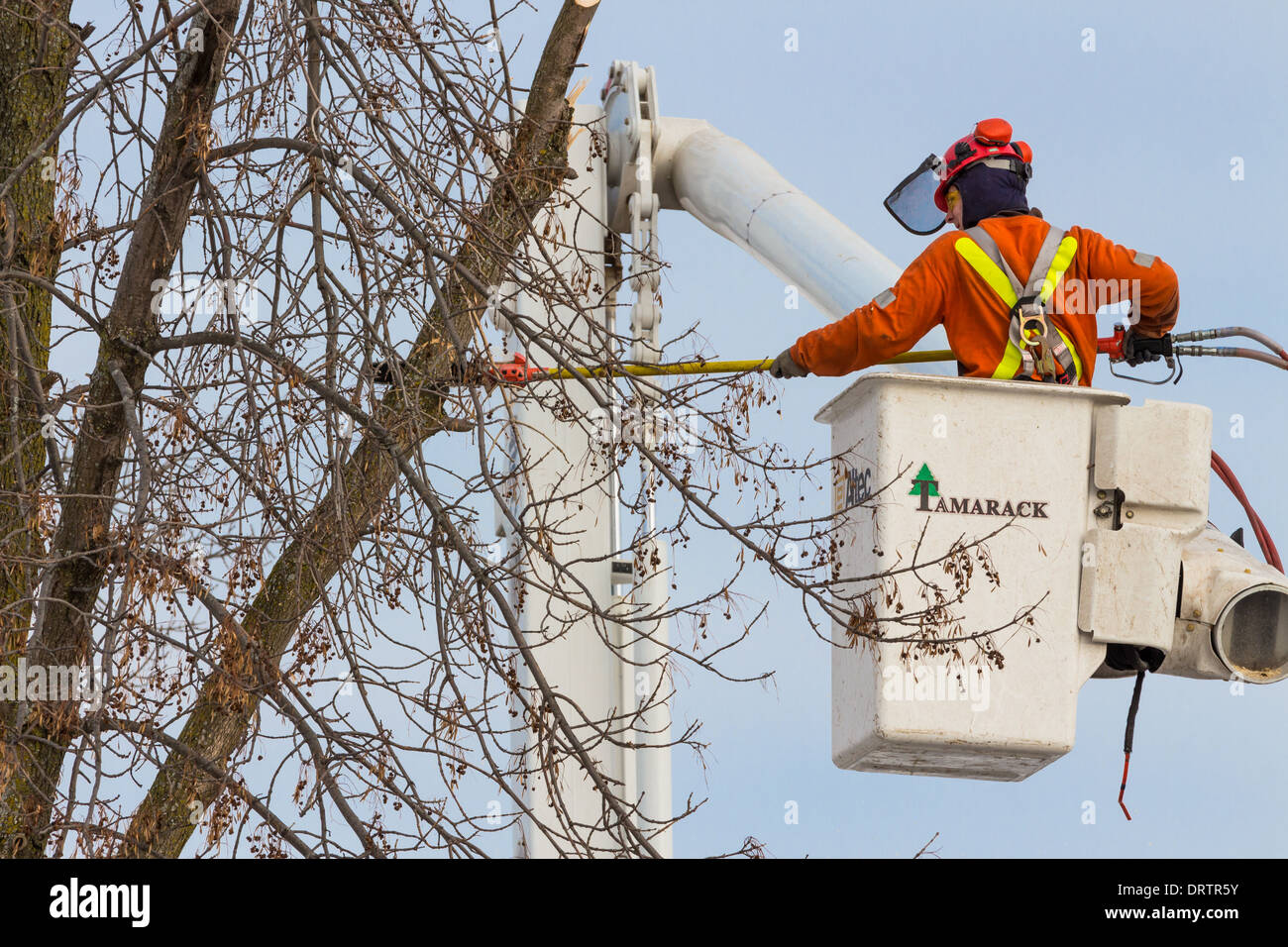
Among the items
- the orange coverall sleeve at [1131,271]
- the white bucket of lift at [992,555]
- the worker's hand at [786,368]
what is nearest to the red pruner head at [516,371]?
the worker's hand at [786,368]

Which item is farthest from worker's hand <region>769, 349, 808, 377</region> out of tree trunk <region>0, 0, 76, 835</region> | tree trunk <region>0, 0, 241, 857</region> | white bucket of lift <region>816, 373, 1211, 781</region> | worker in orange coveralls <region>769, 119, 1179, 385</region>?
tree trunk <region>0, 0, 76, 835</region>

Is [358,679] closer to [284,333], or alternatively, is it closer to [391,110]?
[284,333]

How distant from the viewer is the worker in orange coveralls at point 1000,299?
6.97 metres

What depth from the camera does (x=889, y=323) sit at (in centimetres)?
700

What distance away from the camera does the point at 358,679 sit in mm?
6168

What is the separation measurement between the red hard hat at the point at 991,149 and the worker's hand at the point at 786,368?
88cm

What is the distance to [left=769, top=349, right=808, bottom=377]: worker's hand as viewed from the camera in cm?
712

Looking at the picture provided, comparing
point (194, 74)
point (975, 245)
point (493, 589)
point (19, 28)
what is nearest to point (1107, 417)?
point (975, 245)

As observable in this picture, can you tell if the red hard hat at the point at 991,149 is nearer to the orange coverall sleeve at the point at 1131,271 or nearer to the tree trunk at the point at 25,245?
the orange coverall sleeve at the point at 1131,271

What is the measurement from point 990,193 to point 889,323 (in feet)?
2.04
